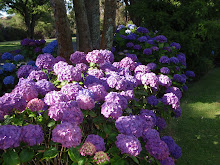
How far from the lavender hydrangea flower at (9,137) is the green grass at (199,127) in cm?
273

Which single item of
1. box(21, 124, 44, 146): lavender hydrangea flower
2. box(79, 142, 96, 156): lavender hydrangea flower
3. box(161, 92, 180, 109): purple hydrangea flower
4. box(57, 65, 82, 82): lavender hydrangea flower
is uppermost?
box(57, 65, 82, 82): lavender hydrangea flower

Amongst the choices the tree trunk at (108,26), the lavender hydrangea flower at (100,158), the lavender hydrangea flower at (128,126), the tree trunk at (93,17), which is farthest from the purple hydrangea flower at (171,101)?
the tree trunk at (93,17)

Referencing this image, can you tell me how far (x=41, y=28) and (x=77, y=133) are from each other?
120 ft

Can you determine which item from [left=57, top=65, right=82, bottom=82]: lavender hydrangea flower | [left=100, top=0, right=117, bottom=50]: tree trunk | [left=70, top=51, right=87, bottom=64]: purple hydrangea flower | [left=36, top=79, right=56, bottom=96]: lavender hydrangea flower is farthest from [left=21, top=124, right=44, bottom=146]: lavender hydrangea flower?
[left=100, top=0, right=117, bottom=50]: tree trunk

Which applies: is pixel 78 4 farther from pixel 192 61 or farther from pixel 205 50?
pixel 205 50

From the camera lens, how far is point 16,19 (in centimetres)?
3591

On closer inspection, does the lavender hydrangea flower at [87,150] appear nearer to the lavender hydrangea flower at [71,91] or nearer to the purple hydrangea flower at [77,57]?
the lavender hydrangea flower at [71,91]

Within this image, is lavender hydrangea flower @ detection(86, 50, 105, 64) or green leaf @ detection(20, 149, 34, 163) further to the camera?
lavender hydrangea flower @ detection(86, 50, 105, 64)

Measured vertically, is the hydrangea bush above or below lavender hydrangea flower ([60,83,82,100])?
below

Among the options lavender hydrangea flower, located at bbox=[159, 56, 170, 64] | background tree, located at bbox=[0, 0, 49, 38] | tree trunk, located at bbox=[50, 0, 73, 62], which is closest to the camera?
tree trunk, located at bbox=[50, 0, 73, 62]

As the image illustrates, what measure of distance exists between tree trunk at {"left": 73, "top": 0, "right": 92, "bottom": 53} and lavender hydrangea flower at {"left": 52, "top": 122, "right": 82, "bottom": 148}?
3104 mm

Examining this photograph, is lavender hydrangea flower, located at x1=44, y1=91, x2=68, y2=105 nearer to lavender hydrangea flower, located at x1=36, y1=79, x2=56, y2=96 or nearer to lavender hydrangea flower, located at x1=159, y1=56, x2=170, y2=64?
lavender hydrangea flower, located at x1=36, y1=79, x2=56, y2=96

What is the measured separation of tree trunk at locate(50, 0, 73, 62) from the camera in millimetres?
3946

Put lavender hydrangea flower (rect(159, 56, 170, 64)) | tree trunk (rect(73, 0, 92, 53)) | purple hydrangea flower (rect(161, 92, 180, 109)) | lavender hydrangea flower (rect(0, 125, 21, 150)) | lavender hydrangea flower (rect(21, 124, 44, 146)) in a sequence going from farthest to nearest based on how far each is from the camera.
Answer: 1. lavender hydrangea flower (rect(159, 56, 170, 64))
2. tree trunk (rect(73, 0, 92, 53))
3. purple hydrangea flower (rect(161, 92, 180, 109))
4. lavender hydrangea flower (rect(21, 124, 44, 146))
5. lavender hydrangea flower (rect(0, 125, 21, 150))
